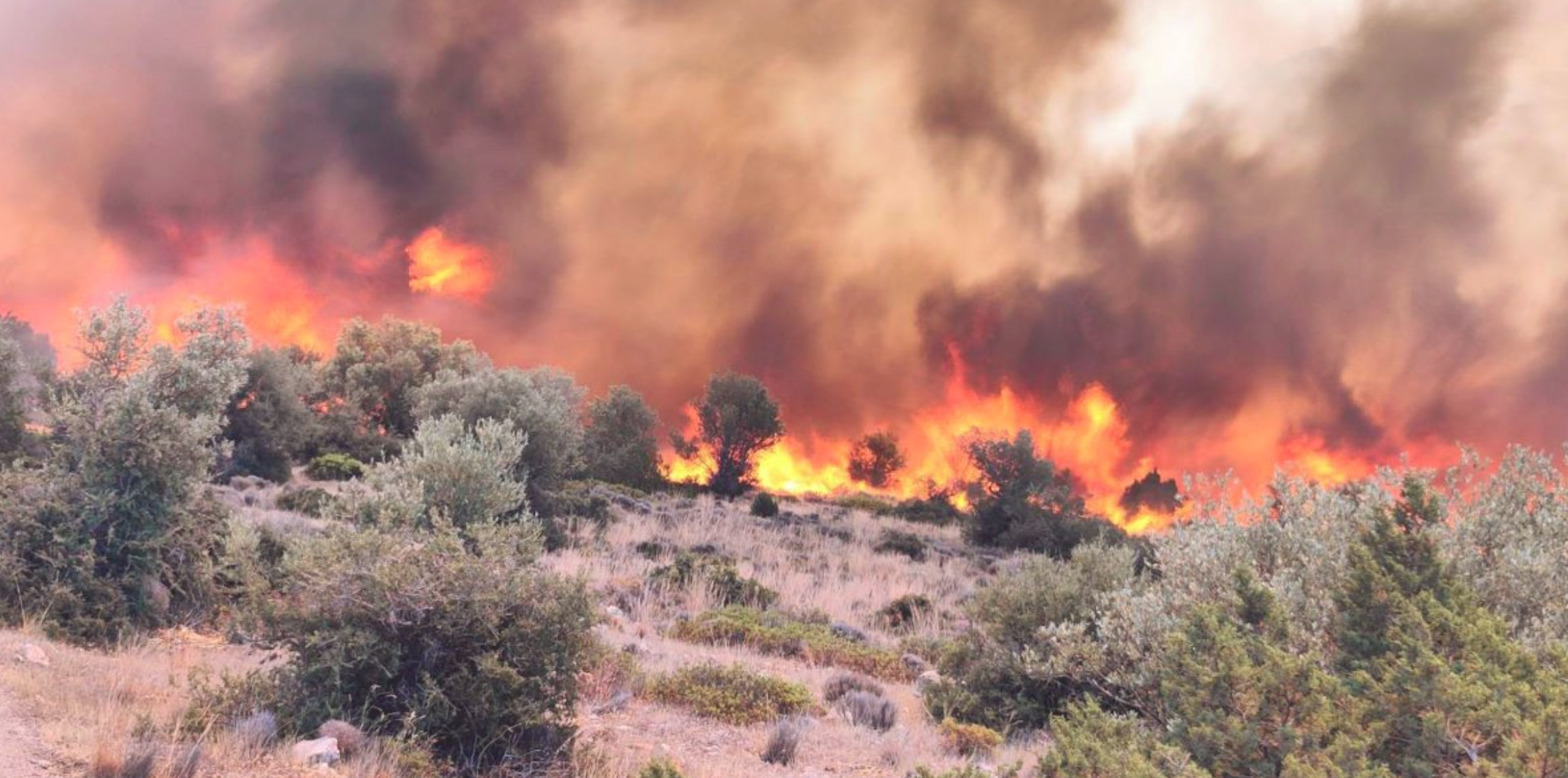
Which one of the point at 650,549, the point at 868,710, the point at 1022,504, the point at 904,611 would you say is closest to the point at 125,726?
the point at 868,710

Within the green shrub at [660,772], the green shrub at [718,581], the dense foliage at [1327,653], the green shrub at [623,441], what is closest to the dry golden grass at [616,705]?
the green shrub at [718,581]

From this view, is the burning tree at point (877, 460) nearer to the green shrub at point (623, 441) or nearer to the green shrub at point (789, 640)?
the green shrub at point (623, 441)

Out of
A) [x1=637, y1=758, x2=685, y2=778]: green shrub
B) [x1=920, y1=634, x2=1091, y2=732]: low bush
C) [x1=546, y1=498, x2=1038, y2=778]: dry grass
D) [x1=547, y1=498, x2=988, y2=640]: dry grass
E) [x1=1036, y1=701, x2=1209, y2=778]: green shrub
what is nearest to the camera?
[x1=1036, y1=701, x2=1209, y2=778]: green shrub

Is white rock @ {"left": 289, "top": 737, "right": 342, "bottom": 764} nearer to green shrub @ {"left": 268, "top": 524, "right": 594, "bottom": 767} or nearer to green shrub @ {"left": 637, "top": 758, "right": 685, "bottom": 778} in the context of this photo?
green shrub @ {"left": 268, "top": 524, "right": 594, "bottom": 767}

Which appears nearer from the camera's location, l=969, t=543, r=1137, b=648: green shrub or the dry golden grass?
the dry golden grass

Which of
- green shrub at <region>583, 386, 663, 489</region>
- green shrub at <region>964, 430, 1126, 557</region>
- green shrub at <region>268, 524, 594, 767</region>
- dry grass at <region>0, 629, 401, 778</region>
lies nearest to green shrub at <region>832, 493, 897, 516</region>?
green shrub at <region>964, 430, 1126, 557</region>

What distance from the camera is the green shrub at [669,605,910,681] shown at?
13727 millimetres

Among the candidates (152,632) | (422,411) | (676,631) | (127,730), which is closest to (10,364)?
(422,411)

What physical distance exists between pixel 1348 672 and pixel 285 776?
6464 millimetres

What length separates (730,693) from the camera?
1045 cm

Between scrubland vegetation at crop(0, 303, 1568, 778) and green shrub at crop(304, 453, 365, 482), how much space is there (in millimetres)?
11678

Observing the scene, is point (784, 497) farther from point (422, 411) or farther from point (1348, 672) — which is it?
point (1348, 672)

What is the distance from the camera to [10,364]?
19562mm

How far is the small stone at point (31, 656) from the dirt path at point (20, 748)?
5.47 feet
